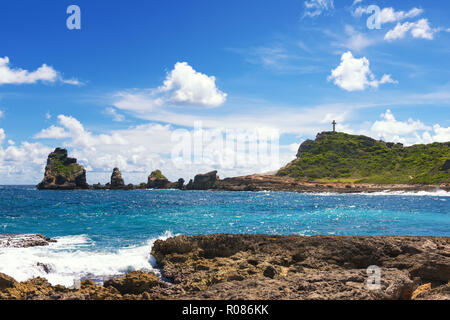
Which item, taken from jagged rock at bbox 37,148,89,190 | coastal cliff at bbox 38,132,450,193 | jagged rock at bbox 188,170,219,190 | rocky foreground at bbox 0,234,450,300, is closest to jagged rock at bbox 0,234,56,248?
rocky foreground at bbox 0,234,450,300

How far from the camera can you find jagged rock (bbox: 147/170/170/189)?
6196 inches

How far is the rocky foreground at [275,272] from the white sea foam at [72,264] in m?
1.21

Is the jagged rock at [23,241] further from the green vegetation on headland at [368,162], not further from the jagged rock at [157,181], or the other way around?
the jagged rock at [157,181]

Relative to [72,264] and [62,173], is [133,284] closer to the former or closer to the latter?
[72,264]

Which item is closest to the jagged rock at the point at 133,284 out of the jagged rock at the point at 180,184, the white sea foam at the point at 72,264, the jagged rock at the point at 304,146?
the white sea foam at the point at 72,264

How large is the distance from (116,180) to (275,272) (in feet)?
485

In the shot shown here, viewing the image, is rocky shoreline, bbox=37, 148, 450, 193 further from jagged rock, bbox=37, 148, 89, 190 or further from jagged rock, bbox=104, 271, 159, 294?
jagged rock, bbox=104, 271, 159, 294

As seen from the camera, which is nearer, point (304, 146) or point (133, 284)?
point (133, 284)

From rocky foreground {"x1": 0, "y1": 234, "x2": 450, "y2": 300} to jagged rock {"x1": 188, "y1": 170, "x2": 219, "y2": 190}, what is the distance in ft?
407

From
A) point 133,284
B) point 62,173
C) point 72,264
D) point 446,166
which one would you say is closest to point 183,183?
point 62,173

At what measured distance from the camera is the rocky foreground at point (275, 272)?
8031 mm

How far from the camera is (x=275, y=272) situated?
11.8 m

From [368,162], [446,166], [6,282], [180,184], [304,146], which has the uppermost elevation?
[304,146]
